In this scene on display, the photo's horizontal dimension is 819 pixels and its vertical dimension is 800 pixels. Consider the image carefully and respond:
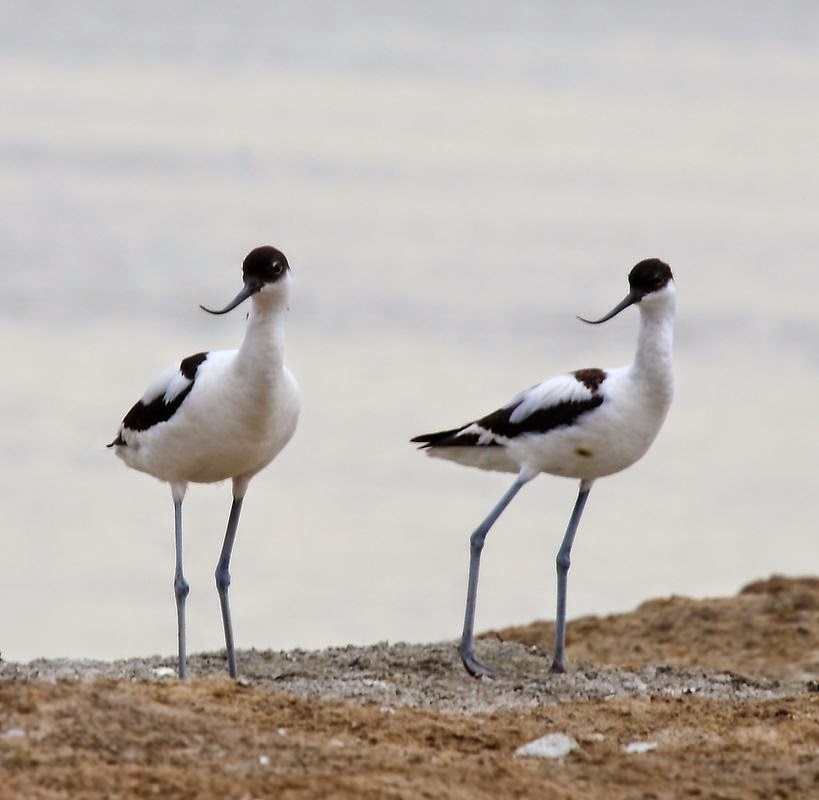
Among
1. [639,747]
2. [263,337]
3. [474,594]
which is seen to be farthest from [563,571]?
[639,747]

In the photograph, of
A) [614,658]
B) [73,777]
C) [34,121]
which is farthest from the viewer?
[34,121]

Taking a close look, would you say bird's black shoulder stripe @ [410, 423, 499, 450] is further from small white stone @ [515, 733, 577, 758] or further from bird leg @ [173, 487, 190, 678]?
small white stone @ [515, 733, 577, 758]

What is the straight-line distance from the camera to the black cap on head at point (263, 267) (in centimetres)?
788

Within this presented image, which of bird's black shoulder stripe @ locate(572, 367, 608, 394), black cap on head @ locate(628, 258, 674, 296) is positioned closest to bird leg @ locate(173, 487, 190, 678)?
bird's black shoulder stripe @ locate(572, 367, 608, 394)

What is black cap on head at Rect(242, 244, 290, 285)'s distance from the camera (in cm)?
788

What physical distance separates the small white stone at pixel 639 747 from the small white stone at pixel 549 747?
0.55ft

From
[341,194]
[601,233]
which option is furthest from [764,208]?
[341,194]

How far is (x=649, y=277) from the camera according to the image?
873 cm

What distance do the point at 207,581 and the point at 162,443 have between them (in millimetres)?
3941

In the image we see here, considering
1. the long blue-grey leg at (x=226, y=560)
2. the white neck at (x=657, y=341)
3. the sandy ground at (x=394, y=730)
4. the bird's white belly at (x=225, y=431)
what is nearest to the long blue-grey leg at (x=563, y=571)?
the sandy ground at (x=394, y=730)

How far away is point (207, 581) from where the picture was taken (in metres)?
12.0

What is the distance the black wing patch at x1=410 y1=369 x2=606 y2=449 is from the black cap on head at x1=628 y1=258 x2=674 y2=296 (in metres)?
0.41

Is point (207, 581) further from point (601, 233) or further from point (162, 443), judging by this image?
point (601, 233)

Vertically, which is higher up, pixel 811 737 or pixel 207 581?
pixel 207 581
